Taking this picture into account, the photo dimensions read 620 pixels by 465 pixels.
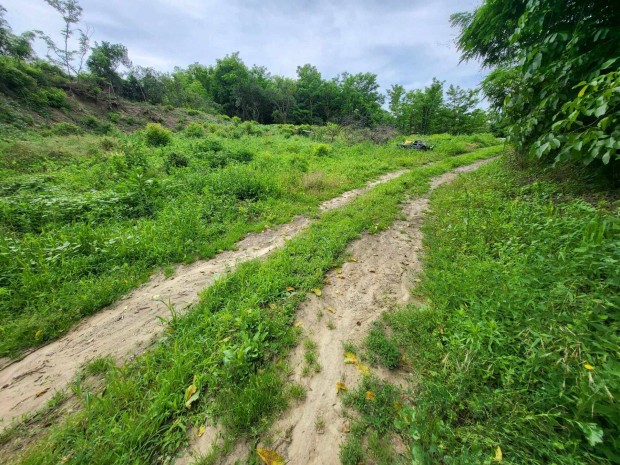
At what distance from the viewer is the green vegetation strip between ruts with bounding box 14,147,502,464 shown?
1.69 m

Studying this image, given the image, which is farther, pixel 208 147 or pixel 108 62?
pixel 108 62

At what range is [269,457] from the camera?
1644 mm

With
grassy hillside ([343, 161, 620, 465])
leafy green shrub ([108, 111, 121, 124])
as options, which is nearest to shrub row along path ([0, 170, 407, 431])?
grassy hillside ([343, 161, 620, 465])

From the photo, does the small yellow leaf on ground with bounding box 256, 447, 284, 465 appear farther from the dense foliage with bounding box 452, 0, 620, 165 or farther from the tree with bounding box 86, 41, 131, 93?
the tree with bounding box 86, 41, 131, 93

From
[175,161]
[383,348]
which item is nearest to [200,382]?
[383,348]

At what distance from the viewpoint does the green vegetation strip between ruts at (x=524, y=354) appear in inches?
54.1

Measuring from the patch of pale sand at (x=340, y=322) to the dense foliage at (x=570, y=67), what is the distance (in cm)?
237

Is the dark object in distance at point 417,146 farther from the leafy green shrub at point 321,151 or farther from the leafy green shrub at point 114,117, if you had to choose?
the leafy green shrub at point 114,117

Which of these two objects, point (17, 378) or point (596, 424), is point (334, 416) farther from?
point (17, 378)

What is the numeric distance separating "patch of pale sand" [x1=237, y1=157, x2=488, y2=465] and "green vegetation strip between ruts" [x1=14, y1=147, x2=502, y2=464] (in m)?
0.19

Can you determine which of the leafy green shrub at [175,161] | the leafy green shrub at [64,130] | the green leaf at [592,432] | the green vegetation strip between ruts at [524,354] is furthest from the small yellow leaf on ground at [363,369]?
the leafy green shrub at [64,130]

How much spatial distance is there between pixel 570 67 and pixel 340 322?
437 cm

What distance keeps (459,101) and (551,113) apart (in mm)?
41207

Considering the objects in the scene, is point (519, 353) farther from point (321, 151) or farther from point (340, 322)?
point (321, 151)
